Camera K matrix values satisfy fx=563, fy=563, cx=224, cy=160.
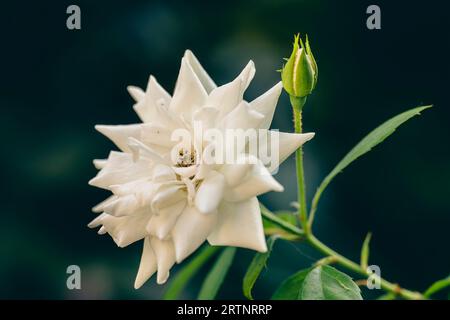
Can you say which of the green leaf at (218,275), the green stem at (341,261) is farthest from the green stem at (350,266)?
the green leaf at (218,275)

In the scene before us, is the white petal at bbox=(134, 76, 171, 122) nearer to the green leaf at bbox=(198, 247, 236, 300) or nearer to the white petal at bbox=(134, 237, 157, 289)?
the white petal at bbox=(134, 237, 157, 289)

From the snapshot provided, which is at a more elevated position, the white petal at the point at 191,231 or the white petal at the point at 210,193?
the white petal at the point at 210,193

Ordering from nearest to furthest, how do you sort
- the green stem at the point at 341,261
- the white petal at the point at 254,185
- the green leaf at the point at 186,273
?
the white petal at the point at 254,185
the green stem at the point at 341,261
the green leaf at the point at 186,273

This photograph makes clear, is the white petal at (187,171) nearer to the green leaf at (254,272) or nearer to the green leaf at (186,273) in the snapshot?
the green leaf at (254,272)

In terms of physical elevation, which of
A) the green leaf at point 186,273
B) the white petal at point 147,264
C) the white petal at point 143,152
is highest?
the white petal at point 143,152

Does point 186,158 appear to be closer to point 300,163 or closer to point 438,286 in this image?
point 300,163

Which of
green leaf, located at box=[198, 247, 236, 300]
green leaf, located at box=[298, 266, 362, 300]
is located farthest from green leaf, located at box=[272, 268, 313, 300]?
green leaf, located at box=[198, 247, 236, 300]

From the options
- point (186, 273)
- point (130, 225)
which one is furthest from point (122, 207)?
point (186, 273)

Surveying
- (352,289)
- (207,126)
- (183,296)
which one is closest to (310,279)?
(352,289)
